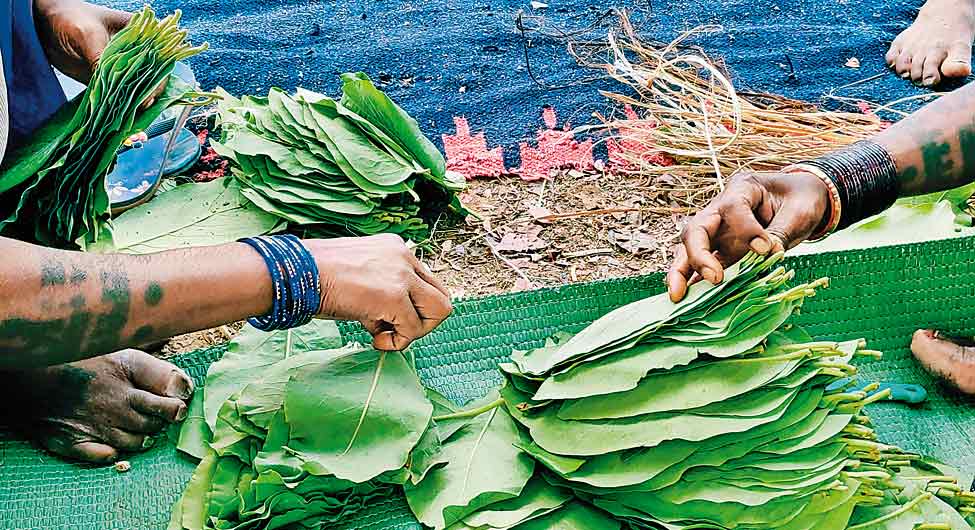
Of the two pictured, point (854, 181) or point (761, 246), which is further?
point (854, 181)

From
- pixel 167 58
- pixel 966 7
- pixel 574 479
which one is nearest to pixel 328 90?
pixel 167 58

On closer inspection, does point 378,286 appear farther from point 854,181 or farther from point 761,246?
point 854,181

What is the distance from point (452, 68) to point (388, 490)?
169cm

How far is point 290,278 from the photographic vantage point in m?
1.29

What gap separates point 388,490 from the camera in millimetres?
1415

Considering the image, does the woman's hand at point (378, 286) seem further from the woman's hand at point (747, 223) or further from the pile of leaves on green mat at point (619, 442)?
the woman's hand at point (747, 223)

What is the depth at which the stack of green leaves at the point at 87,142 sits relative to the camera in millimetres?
1641

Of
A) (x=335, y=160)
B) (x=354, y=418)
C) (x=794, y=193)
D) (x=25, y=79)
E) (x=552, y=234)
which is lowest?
(x=552, y=234)

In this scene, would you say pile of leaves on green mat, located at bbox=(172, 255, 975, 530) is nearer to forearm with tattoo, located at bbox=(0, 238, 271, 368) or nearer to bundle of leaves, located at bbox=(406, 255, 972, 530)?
bundle of leaves, located at bbox=(406, 255, 972, 530)

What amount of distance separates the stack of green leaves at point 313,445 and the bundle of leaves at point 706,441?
86 millimetres

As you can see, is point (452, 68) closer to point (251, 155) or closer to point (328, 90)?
point (328, 90)

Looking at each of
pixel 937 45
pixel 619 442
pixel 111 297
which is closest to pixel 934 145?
pixel 619 442

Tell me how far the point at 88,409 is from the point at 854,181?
1368 mm

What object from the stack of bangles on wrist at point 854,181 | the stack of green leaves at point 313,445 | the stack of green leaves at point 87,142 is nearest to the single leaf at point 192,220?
the stack of green leaves at point 87,142
